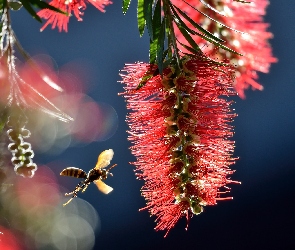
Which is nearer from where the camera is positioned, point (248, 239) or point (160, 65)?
point (160, 65)

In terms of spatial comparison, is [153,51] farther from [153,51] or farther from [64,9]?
[64,9]

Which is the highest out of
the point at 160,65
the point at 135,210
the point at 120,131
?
the point at 160,65

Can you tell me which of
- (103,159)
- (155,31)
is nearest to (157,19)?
(155,31)

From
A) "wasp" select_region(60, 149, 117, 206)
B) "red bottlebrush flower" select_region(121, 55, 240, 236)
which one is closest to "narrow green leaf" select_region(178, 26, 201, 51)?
"red bottlebrush flower" select_region(121, 55, 240, 236)

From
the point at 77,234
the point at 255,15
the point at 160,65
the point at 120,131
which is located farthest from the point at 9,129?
the point at 77,234

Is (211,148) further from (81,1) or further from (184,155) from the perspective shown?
(81,1)

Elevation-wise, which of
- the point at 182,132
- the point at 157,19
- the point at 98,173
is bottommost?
the point at 98,173
